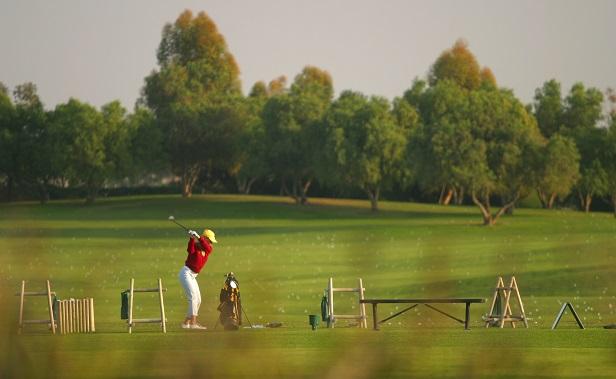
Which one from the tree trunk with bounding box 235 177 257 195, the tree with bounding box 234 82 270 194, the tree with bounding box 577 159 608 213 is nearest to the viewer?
the tree with bounding box 577 159 608 213

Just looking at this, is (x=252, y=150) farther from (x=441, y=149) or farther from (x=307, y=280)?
(x=307, y=280)

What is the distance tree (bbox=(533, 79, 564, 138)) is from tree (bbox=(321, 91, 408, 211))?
18.8 m

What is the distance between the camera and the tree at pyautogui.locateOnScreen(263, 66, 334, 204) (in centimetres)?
12850

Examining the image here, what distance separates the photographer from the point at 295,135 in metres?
130

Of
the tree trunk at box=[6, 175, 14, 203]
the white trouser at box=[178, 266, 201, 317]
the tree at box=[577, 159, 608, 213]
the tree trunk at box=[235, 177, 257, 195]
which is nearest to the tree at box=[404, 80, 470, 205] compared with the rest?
the tree at box=[577, 159, 608, 213]

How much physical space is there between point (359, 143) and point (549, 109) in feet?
79.7

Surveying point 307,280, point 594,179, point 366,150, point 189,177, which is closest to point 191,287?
point 307,280

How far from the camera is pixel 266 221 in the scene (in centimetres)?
10931

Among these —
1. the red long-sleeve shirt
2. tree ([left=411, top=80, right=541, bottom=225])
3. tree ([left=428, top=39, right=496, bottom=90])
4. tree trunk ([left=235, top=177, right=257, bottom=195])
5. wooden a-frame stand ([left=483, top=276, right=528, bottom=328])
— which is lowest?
wooden a-frame stand ([left=483, top=276, right=528, bottom=328])

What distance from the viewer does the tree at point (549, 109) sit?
5418 inches

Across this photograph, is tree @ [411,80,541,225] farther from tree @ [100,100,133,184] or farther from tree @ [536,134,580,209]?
tree @ [100,100,133,184]

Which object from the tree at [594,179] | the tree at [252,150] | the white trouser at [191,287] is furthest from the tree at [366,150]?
the white trouser at [191,287]

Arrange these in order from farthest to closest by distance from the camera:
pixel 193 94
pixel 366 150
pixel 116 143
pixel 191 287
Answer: pixel 193 94
pixel 116 143
pixel 366 150
pixel 191 287

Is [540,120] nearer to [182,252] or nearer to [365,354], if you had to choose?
[182,252]
